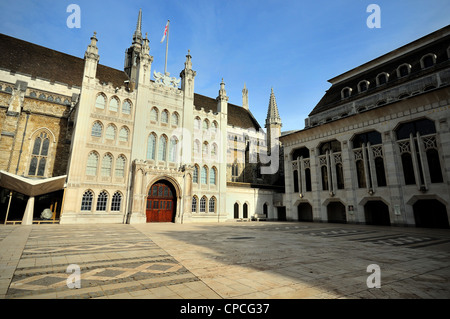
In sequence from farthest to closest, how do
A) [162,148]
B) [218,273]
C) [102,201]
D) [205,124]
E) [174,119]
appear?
1. [205,124]
2. [174,119]
3. [162,148]
4. [102,201]
5. [218,273]

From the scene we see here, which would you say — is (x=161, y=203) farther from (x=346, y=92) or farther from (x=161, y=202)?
(x=346, y=92)

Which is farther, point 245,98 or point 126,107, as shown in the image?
point 245,98

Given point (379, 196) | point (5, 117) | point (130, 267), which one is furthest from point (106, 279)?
point (5, 117)

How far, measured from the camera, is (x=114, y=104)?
28.5 metres

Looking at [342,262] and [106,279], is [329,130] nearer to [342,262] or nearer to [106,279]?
[342,262]

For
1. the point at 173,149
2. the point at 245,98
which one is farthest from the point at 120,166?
the point at 245,98

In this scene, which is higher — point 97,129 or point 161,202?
point 97,129

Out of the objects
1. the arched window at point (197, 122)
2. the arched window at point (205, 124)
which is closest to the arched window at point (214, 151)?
the arched window at point (205, 124)

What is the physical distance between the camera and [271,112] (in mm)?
48656

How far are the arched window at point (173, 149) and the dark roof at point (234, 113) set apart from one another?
1355 cm

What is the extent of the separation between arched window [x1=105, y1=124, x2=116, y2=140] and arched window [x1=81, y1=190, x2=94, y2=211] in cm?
653

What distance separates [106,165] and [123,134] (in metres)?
4.22

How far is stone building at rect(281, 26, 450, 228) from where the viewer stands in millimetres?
22625
